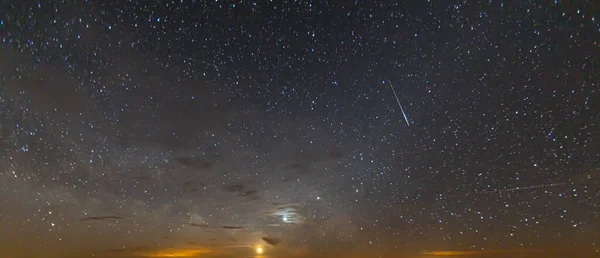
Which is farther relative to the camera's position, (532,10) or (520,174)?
(520,174)

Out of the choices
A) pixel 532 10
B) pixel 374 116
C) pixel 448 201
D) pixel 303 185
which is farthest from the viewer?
pixel 303 185

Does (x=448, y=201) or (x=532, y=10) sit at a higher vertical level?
(x=532, y=10)

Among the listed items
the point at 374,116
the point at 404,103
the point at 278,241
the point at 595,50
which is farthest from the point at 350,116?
the point at 278,241

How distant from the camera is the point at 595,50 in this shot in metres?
1.88

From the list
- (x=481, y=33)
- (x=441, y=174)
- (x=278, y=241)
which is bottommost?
(x=278, y=241)

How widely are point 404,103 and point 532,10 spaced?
1068mm

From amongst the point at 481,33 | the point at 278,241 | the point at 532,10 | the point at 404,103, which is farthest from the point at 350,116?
the point at 278,241

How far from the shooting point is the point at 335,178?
4.01m

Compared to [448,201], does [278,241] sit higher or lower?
lower

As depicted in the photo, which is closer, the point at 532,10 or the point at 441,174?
the point at 532,10

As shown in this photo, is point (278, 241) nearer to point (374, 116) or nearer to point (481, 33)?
point (374, 116)

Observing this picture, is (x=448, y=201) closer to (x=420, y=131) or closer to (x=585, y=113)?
(x=420, y=131)

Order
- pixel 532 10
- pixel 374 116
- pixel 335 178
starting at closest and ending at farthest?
pixel 532 10
pixel 374 116
pixel 335 178

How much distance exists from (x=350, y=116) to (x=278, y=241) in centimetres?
614
